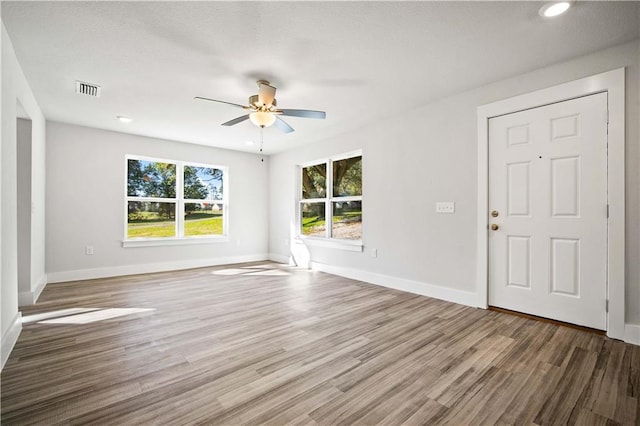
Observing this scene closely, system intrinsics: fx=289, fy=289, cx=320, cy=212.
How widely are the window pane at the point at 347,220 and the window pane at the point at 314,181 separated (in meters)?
0.46

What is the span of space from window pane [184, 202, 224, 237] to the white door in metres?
5.11

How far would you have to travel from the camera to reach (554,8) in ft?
6.47

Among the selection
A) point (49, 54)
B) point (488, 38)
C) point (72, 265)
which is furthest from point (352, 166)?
point (72, 265)

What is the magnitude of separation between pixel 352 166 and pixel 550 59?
9.41 ft

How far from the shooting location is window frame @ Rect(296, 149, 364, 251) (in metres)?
4.86

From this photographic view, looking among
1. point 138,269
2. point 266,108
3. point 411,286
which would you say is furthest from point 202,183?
point 411,286

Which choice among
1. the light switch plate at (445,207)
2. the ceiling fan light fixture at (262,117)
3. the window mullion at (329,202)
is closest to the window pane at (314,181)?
the window mullion at (329,202)

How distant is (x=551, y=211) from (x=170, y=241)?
5809 millimetres

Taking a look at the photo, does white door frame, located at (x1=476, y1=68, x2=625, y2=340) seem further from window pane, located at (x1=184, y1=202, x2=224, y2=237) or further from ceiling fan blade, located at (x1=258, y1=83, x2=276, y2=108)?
window pane, located at (x1=184, y1=202, x2=224, y2=237)

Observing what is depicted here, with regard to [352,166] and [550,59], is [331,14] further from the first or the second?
[352,166]

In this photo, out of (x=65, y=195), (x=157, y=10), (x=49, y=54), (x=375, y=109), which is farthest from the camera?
(x=65, y=195)

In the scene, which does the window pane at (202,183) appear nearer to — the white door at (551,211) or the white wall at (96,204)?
the white wall at (96,204)

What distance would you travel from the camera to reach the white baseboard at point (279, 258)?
6243mm

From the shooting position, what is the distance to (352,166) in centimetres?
499
